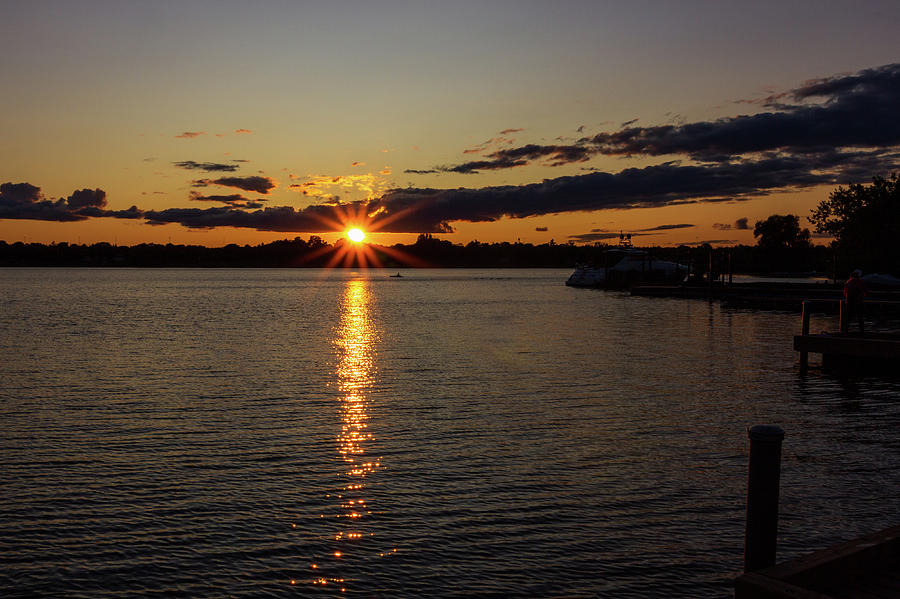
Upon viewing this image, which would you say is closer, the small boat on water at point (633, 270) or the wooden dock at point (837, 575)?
the wooden dock at point (837, 575)

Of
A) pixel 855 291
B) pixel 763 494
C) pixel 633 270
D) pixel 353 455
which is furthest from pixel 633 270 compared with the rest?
pixel 763 494

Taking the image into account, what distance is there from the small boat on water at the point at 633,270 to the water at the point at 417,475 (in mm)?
93402

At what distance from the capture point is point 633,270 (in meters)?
124

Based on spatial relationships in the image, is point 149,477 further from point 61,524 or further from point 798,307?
point 798,307

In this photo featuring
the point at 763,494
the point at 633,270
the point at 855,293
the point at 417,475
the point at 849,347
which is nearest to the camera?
the point at 763,494

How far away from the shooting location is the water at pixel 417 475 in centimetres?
929

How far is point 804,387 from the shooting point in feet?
80.7

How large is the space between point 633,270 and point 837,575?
398ft

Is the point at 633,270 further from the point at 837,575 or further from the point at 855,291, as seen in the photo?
the point at 837,575

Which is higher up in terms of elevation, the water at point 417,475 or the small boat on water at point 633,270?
the small boat on water at point 633,270

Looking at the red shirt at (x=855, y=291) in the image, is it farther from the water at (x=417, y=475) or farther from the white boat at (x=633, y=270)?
the white boat at (x=633, y=270)

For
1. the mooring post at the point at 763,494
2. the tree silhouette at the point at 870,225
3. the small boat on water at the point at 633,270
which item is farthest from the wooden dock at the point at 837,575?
the small boat on water at the point at 633,270

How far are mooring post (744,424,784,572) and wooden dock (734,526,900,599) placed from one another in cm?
51

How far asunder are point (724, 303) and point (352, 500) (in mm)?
65393
